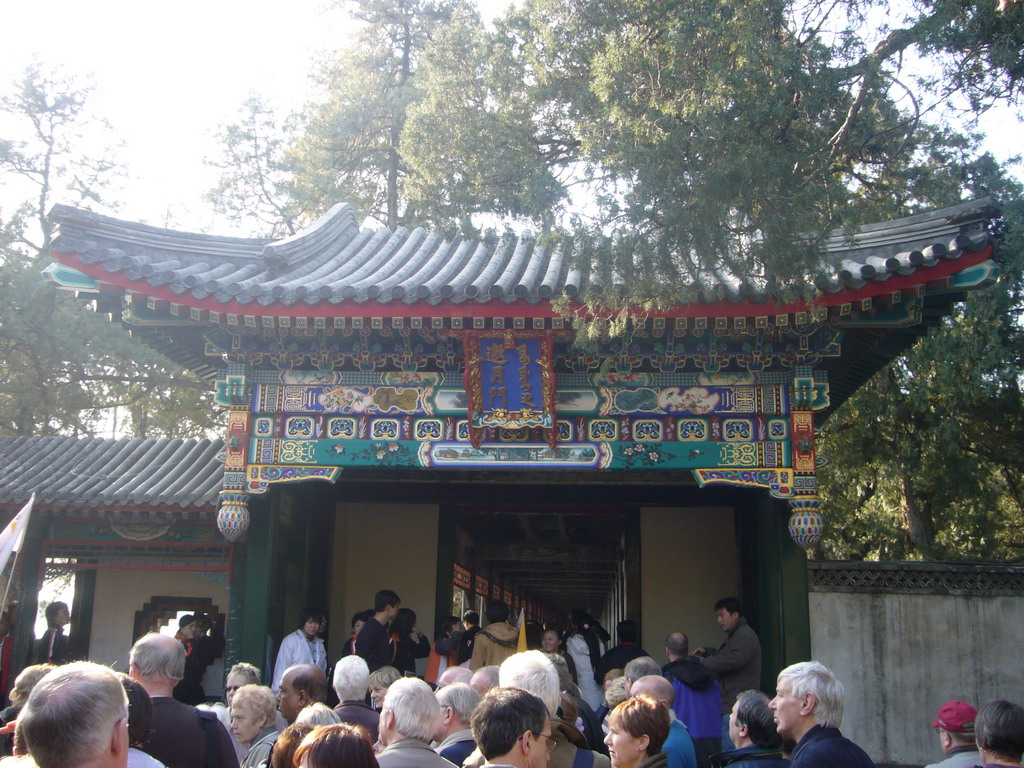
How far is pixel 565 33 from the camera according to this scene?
27.0 feet

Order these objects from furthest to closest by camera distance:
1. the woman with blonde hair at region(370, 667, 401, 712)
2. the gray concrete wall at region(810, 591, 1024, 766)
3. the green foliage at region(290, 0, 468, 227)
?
the green foliage at region(290, 0, 468, 227)
the gray concrete wall at region(810, 591, 1024, 766)
the woman with blonde hair at region(370, 667, 401, 712)

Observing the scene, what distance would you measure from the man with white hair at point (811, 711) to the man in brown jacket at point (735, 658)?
12.0ft

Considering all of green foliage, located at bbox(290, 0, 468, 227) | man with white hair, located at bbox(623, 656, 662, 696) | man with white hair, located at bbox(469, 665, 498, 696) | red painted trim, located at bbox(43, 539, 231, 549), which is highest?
green foliage, located at bbox(290, 0, 468, 227)

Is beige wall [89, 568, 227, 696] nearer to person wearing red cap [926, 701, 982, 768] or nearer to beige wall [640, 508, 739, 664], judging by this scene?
beige wall [640, 508, 739, 664]

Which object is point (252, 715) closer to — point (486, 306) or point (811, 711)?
point (811, 711)

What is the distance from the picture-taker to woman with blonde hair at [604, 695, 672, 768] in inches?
139

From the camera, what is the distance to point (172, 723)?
367cm

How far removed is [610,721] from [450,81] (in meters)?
7.78

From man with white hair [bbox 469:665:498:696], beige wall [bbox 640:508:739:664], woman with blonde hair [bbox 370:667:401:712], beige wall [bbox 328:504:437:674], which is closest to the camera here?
man with white hair [bbox 469:665:498:696]

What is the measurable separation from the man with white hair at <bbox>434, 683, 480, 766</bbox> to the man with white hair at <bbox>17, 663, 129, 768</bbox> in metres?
1.77

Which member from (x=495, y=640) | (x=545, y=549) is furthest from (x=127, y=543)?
(x=545, y=549)

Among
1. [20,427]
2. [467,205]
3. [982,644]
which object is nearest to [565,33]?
[467,205]

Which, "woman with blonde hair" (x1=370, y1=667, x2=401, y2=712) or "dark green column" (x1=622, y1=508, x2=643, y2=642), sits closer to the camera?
"woman with blonde hair" (x1=370, y1=667, x2=401, y2=712)

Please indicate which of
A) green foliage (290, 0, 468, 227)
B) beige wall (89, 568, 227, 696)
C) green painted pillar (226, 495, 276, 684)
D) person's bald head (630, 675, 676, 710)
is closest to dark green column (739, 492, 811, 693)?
person's bald head (630, 675, 676, 710)
